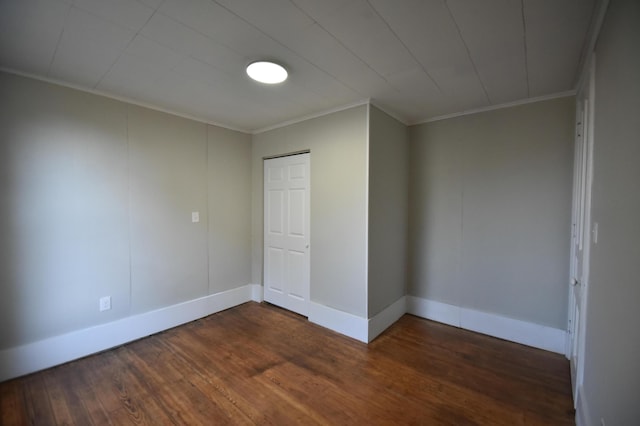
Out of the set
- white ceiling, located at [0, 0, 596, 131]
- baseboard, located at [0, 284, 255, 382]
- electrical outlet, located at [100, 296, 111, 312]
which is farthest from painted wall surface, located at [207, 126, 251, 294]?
electrical outlet, located at [100, 296, 111, 312]

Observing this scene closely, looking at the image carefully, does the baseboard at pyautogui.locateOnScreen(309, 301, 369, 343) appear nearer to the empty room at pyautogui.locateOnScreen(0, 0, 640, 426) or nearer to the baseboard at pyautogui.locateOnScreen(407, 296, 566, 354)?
the empty room at pyautogui.locateOnScreen(0, 0, 640, 426)

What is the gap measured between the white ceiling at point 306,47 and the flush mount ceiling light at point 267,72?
5 cm

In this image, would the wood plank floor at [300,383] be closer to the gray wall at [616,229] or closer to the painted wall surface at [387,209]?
the painted wall surface at [387,209]

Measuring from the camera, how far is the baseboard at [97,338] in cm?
225

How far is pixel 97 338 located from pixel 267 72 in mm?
2980

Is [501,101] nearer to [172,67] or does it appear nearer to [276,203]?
[276,203]

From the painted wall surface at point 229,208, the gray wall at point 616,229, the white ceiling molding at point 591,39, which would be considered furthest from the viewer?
the painted wall surface at point 229,208

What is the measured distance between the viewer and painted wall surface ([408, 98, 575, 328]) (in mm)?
2701

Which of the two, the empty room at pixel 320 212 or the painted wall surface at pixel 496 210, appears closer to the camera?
the empty room at pixel 320 212

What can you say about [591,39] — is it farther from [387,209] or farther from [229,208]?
[229,208]

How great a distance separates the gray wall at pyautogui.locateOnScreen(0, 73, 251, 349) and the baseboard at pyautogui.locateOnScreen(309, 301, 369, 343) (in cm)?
139

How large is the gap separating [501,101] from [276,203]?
116 inches

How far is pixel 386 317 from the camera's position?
3.18m

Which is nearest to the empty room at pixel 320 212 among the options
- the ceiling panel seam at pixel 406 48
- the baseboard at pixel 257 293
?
the ceiling panel seam at pixel 406 48
